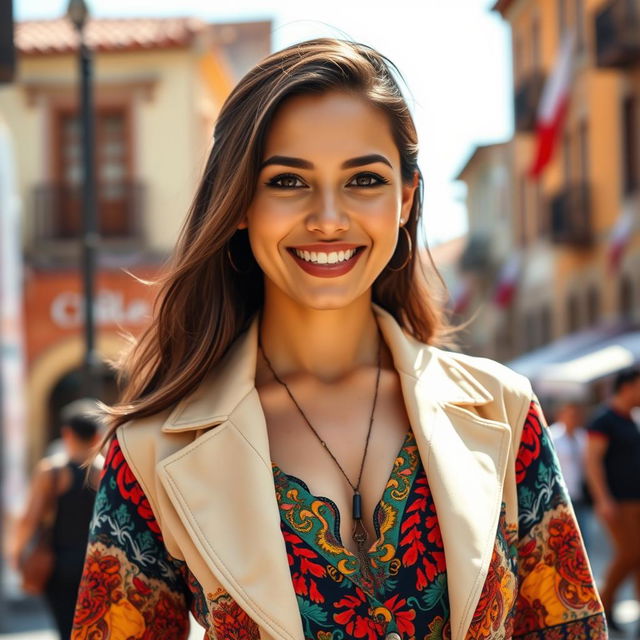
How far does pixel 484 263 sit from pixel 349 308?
129 ft

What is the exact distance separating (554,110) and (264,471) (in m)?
23.5

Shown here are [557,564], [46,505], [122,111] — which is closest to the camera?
Result: [557,564]

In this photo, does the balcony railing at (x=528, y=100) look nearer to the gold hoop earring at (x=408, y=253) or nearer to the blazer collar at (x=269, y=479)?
the gold hoop earring at (x=408, y=253)

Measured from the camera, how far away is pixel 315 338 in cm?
273

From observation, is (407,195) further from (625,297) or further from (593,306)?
(593,306)

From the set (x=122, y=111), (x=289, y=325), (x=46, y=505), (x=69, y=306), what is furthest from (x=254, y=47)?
(x=289, y=325)

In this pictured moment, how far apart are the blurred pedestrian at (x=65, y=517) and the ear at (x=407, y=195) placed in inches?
157

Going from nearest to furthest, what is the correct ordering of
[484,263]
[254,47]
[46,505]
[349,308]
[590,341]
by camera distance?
[349,308] → [46,505] → [590,341] → [254,47] → [484,263]

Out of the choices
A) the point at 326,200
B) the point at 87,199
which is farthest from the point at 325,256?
the point at 87,199

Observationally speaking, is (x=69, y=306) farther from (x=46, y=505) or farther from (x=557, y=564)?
(x=557, y=564)

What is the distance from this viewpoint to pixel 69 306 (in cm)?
2372

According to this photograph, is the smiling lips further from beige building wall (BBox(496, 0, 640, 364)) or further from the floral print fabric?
Answer: beige building wall (BBox(496, 0, 640, 364))

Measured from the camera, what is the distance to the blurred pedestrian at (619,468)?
9.25 metres

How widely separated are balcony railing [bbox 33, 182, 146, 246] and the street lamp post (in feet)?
43.7
